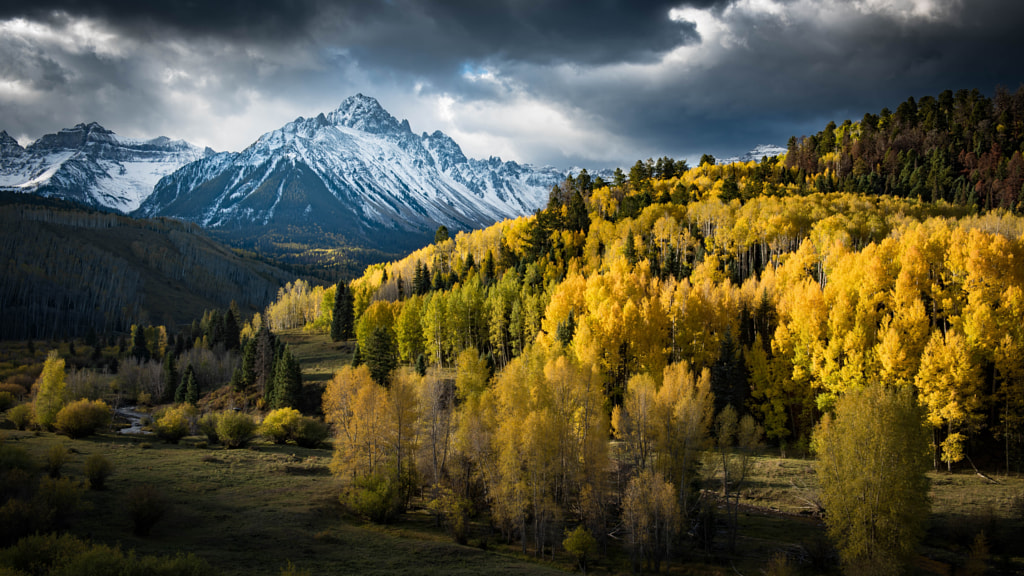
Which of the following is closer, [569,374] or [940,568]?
[940,568]

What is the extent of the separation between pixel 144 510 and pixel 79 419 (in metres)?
38.8

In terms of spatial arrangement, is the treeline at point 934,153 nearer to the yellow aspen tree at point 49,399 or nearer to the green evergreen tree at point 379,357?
the green evergreen tree at point 379,357

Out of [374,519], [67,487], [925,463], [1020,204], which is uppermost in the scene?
[1020,204]

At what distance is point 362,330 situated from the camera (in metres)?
93.2

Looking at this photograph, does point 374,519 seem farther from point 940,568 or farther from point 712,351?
point 712,351

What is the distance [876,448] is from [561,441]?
21621 mm

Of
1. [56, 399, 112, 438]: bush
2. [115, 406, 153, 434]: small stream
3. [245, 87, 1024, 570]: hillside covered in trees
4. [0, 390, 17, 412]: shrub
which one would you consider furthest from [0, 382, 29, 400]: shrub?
[245, 87, 1024, 570]: hillside covered in trees

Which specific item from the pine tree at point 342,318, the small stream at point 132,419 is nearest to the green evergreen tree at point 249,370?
the small stream at point 132,419

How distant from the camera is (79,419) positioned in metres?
57.6

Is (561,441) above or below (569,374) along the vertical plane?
below

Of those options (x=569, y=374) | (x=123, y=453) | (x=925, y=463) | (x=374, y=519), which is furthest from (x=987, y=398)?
(x=123, y=453)

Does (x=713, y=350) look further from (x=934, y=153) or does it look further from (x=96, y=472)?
(x=934, y=153)

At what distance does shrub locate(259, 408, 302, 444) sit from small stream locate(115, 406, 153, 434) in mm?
18474

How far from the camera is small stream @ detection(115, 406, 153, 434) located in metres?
68.8
